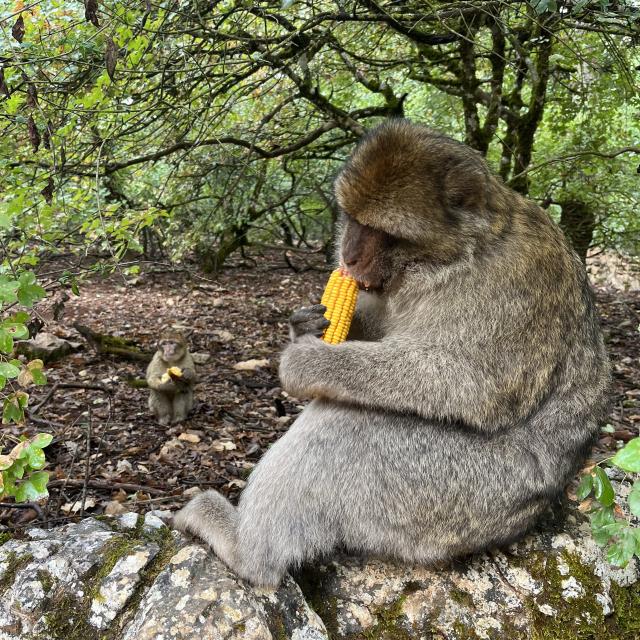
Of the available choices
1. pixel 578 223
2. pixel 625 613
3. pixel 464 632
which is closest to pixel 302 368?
pixel 464 632

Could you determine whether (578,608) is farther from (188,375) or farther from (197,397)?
(197,397)

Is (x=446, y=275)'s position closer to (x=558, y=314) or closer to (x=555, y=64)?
(x=558, y=314)

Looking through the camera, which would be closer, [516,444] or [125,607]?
[125,607]

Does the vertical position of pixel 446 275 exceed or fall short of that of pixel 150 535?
it exceeds it

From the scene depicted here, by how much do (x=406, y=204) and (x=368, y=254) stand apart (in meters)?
0.33

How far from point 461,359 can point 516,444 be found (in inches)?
20.8

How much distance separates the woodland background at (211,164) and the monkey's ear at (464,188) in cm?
111

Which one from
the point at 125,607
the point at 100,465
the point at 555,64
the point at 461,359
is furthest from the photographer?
the point at 555,64

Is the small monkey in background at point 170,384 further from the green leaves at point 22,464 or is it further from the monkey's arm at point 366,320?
the green leaves at point 22,464

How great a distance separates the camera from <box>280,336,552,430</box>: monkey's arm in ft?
10.2

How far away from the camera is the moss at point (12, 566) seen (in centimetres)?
292

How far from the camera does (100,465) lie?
524 cm

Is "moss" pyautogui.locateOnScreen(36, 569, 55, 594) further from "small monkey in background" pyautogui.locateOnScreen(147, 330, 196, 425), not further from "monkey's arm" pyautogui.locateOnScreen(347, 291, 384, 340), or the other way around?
"small monkey in background" pyautogui.locateOnScreen(147, 330, 196, 425)

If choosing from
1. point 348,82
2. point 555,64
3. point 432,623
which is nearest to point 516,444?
point 432,623
